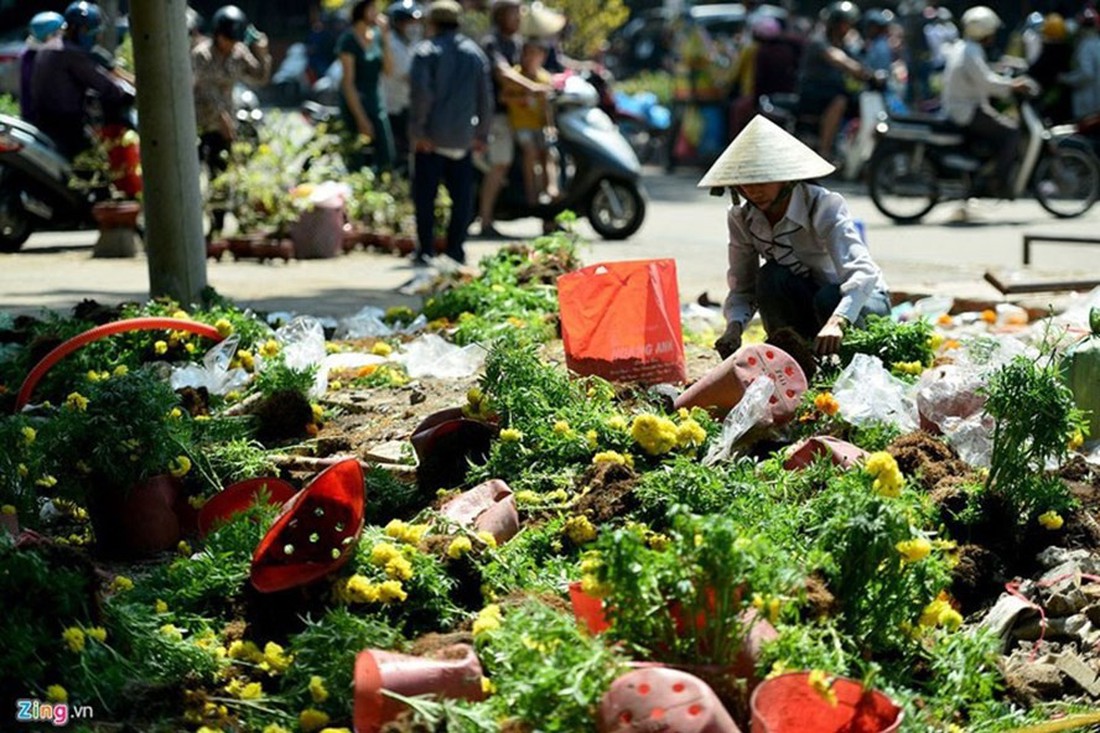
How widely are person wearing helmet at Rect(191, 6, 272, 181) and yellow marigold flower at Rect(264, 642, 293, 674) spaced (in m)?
8.84

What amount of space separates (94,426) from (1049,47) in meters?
15.4

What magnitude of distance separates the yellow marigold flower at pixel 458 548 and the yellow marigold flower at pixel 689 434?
91 centimetres

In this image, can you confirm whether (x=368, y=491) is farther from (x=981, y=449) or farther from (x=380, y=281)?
(x=380, y=281)

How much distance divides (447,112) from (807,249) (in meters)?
5.29

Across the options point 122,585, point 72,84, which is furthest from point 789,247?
point 72,84

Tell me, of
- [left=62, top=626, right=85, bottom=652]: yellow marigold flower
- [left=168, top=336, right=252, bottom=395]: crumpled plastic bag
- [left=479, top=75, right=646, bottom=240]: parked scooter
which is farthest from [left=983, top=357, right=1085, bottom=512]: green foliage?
[left=479, top=75, right=646, bottom=240]: parked scooter

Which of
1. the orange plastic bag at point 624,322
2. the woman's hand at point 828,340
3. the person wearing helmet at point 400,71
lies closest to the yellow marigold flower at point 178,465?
the orange plastic bag at point 624,322

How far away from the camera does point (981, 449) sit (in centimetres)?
525

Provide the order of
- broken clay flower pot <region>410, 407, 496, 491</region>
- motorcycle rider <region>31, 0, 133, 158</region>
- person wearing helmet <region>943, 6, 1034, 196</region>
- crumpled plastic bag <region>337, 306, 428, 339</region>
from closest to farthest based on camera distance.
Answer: broken clay flower pot <region>410, 407, 496, 491</region>
crumpled plastic bag <region>337, 306, 428, 339</region>
motorcycle rider <region>31, 0, 133, 158</region>
person wearing helmet <region>943, 6, 1034, 196</region>

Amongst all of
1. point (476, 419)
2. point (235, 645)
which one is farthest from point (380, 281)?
point (235, 645)

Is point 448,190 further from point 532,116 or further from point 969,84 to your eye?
point 969,84

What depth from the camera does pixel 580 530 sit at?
14.8ft

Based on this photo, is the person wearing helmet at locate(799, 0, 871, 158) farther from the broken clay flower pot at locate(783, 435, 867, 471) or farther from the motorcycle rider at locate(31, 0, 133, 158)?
the broken clay flower pot at locate(783, 435, 867, 471)

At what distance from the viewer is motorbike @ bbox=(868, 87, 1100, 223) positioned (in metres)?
15.2
